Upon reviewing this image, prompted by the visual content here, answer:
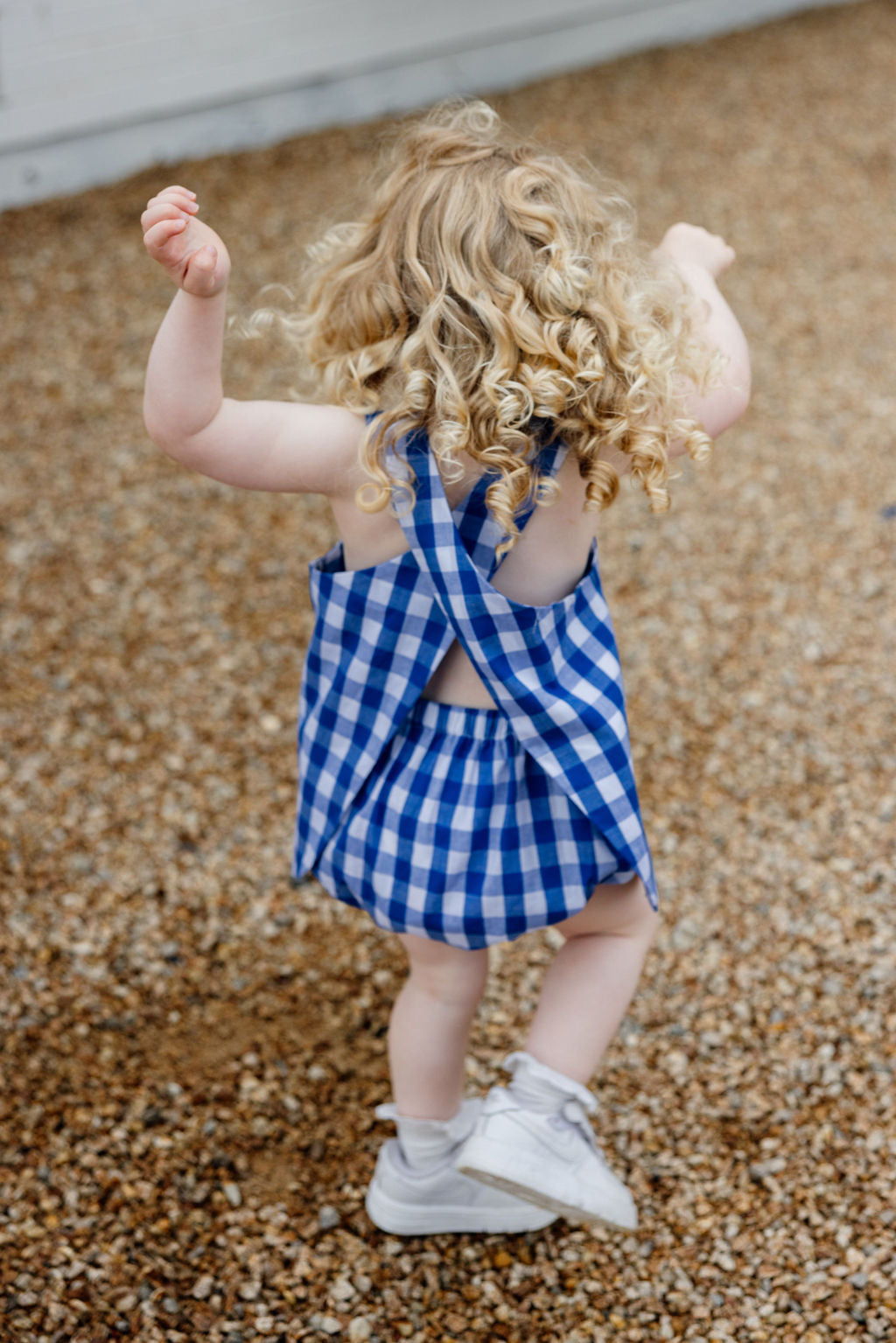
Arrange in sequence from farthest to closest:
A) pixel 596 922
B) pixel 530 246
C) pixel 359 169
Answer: pixel 359 169 → pixel 596 922 → pixel 530 246

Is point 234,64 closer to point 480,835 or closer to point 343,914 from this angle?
point 343,914

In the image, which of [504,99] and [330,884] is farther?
[504,99]

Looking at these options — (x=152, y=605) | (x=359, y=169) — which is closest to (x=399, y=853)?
(x=152, y=605)

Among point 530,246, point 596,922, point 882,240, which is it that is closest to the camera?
point 530,246

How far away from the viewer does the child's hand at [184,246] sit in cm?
134

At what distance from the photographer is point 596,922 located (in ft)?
5.89

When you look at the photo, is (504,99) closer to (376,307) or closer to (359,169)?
(359,169)

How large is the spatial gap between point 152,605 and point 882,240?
3.29m

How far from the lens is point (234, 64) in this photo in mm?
5613

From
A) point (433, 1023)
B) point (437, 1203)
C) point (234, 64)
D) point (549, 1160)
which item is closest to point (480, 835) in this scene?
point (433, 1023)

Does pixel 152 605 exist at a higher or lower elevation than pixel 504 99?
lower

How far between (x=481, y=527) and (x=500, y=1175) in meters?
0.86

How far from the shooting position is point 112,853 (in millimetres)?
2758

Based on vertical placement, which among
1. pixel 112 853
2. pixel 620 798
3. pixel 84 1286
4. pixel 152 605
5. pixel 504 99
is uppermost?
pixel 504 99
